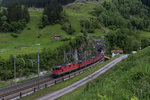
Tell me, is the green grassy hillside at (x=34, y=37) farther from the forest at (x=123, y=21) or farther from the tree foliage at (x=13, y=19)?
the forest at (x=123, y=21)

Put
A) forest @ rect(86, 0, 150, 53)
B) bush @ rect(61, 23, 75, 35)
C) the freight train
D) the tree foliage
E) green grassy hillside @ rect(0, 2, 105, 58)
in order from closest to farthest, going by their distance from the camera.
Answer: the freight train
green grassy hillside @ rect(0, 2, 105, 58)
the tree foliage
bush @ rect(61, 23, 75, 35)
forest @ rect(86, 0, 150, 53)

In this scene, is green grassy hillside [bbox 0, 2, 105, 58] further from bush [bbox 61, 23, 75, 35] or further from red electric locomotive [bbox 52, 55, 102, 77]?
red electric locomotive [bbox 52, 55, 102, 77]

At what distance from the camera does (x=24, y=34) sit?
2977 inches

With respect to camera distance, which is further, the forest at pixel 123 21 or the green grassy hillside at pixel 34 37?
the forest at pixel 123 21

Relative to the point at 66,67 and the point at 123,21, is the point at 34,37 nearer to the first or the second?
the point at 66,67

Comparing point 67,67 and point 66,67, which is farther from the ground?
point 66,67

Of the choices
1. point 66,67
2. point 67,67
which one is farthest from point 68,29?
point 66,67

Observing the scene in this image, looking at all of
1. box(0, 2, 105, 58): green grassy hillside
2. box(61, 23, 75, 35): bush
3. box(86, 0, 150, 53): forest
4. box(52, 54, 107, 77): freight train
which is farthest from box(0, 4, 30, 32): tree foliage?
box(52, 54, 107, 77): freight train

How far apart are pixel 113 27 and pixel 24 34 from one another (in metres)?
69.6

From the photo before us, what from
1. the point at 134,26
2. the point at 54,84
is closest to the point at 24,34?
the point at 54,84

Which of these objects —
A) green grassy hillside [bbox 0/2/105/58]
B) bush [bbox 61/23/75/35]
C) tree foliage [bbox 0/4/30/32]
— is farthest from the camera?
bush [bbox 61/23/75/35]

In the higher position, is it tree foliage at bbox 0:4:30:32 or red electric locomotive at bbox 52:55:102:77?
tree foliage at bbox 0:4:30:32

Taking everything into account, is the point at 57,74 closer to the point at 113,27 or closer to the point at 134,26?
the point at 113,27

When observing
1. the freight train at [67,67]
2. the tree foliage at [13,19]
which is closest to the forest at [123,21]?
the tree foliage at [13,19]
